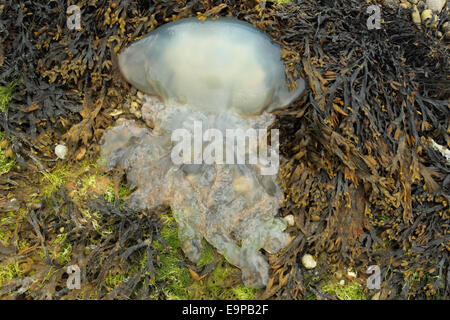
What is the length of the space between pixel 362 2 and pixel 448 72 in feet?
2.59

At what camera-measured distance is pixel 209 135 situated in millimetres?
2602

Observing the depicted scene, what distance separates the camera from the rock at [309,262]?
2505mm

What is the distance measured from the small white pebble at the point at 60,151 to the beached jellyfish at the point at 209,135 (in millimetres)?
277

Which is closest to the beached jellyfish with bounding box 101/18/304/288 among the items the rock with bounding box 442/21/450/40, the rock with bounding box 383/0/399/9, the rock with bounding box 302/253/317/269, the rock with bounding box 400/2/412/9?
the rock with bounding box 302/253/317/269

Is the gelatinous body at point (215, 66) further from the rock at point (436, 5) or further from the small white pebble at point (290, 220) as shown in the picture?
the rock at point (436, 5)

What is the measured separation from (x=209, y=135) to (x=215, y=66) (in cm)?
46

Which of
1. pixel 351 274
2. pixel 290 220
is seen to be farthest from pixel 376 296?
pixel 290 220

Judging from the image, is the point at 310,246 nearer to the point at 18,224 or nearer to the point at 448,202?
the point at 448,202

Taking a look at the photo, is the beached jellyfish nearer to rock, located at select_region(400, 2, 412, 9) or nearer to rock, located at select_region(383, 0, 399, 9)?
rock, located at select_region(383, 0, 399, 9)

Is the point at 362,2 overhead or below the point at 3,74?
overhead

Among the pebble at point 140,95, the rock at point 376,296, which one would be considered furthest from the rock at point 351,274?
the pebble at point 140,95

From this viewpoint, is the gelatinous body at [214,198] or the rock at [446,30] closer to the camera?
the gelatinous body at [214,198]

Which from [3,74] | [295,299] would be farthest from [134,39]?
[295,299]

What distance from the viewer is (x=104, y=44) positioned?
269 centimetres
